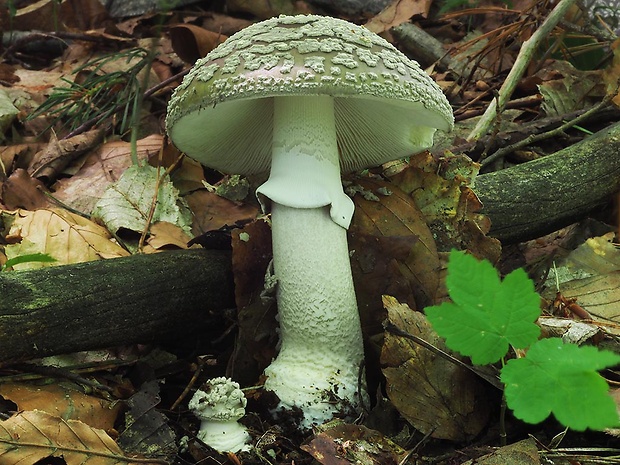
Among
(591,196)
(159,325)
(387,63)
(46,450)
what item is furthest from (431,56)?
(46,450)

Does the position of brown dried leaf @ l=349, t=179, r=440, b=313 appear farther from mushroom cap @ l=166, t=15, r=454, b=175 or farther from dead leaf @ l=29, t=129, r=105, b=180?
dead leaf @ l=29, t=129, r=105, b=180

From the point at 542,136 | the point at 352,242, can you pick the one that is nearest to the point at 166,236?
the point at 352,242

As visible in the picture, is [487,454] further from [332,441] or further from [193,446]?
[193,446]

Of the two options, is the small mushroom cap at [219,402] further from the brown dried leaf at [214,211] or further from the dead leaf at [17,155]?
the dead leaf at [17,155]

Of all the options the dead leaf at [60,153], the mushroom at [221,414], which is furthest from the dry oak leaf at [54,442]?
the dead leaf at [60,153]

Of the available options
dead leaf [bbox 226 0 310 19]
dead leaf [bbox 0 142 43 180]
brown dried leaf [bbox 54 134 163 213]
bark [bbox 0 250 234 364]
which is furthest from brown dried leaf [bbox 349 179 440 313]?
Result: dead leaf [bbox 226 0 310 19]

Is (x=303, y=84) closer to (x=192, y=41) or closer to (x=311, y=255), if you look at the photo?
(x=311, y=255)
